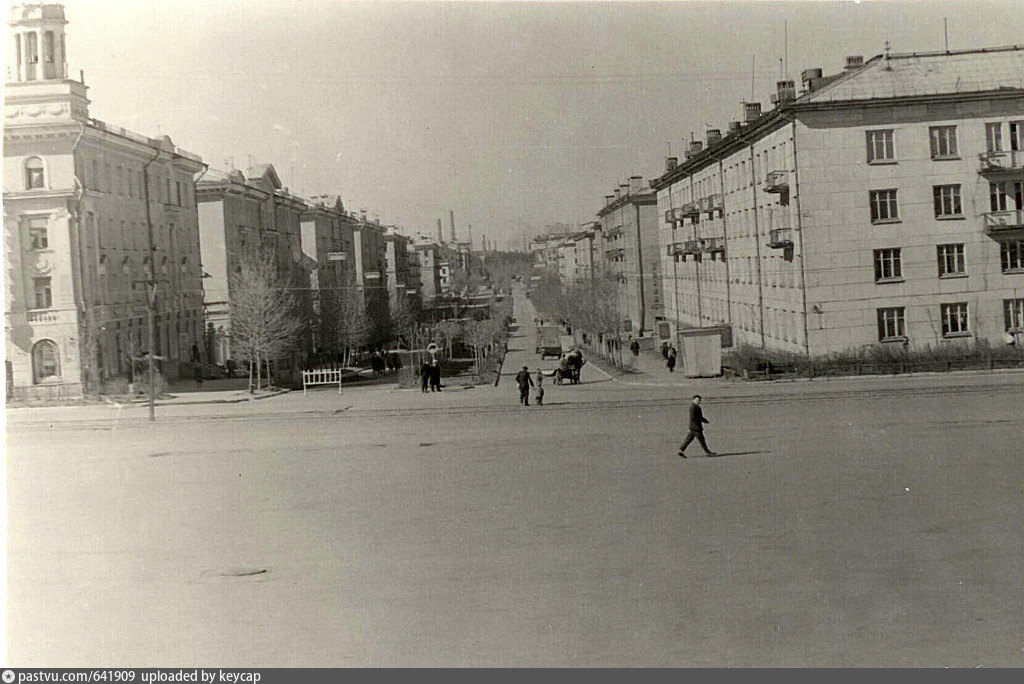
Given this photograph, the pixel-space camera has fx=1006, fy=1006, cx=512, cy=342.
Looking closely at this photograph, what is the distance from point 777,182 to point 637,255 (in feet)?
99.8

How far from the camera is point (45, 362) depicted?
19531 millimetres

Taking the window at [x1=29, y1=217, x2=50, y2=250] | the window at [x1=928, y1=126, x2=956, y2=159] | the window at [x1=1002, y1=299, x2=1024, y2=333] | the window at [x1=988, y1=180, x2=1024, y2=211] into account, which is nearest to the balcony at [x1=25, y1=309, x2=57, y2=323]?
the window at [x1=29, y1=217, x2=50, y2=250]

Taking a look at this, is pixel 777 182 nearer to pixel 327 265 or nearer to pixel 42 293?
pixel 327 265

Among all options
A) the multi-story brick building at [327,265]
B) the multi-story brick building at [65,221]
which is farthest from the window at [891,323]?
the multi-story brick building at [65,221]

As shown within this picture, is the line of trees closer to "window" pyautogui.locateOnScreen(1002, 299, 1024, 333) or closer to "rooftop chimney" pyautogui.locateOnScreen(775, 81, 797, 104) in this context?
"rooftop chimney" pyautogui.locateOnScreen(775, 81, 797, 104)

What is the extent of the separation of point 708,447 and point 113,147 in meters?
13.9

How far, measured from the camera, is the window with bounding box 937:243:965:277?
26344mm

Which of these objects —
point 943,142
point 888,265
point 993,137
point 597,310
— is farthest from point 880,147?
point 597,310

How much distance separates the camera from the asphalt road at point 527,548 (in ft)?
26.9

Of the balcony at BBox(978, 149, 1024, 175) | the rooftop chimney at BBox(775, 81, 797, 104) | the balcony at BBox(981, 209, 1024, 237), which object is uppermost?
the rooftop chimney at BBox(775, 81, 797, 104)

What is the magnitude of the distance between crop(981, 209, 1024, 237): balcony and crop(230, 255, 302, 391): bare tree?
18470 mm

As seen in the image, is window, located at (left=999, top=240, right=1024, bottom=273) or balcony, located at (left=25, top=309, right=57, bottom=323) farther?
window, located at (left=999, top=240, right=1024, bottom=273)

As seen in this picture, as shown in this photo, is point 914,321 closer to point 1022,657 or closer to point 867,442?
point 867,442

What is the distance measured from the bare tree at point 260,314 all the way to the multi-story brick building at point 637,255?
26.1 metres
